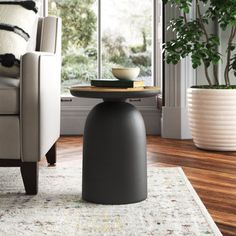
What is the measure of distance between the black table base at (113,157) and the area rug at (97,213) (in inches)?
2.0

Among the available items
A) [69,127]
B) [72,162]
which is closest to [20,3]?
[72,162]

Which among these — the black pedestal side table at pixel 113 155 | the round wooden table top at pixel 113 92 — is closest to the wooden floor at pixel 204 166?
the black pedestal side table at pixel 113 155

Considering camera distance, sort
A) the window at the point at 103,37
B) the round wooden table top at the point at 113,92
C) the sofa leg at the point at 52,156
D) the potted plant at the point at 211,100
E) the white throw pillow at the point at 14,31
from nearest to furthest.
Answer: the round wooden table top at the point at 113,92 → the white throw pillow at the point at 14,31 → the sofa leg at the point at 52,156 → the potted plant at the point at 211,100 → the window at the point at 103,37

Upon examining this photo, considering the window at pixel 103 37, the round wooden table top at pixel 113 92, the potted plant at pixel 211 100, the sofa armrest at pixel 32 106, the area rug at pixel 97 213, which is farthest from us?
Result: the window at pixel 103 37

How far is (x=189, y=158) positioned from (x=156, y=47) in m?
1.32

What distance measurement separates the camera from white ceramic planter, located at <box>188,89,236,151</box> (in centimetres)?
321

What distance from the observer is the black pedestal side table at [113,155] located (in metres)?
2.01

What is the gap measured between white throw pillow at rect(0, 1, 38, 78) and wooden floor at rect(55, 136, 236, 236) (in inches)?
32.3

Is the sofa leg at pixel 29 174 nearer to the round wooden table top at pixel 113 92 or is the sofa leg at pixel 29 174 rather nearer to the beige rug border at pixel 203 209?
the round wooden table top at pixel 113 92

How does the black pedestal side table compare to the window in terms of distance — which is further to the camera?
the window

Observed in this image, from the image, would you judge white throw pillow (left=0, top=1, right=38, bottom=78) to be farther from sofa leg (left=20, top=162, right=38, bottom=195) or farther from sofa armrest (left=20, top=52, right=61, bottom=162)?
sofa leg (left=20, top=162, right=38, bottom=195)

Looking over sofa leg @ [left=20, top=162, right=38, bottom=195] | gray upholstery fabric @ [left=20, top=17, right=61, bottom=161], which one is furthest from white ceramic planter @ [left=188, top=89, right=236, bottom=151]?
sofa leg @ [left=20, top=162, right=38, bottom=195]

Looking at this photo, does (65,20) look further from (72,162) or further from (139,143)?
(139,143)

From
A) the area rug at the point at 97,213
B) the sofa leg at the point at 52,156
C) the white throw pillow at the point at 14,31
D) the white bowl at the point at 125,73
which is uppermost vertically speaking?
the white throw pillow at the point at 14,31
